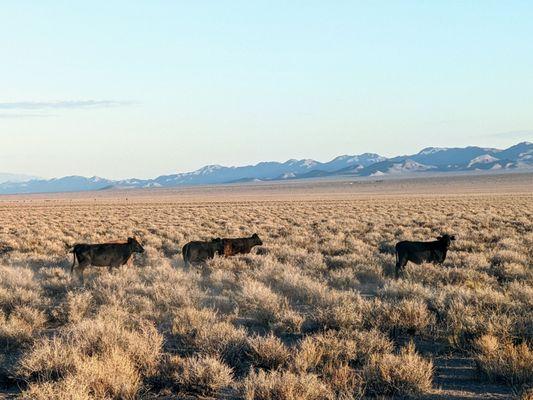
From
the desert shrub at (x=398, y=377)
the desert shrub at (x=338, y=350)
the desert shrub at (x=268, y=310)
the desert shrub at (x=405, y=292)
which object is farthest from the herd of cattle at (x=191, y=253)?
the desert shrub at (x=398, y=377)

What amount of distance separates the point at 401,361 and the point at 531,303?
382 centimetres

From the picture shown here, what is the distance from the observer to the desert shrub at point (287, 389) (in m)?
4.69

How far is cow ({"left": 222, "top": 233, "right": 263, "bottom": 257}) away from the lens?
48.3ft

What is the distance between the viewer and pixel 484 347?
5.95m

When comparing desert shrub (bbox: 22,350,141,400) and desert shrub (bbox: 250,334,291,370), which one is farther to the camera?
desert shrub (bbox: 250,334,291,370)

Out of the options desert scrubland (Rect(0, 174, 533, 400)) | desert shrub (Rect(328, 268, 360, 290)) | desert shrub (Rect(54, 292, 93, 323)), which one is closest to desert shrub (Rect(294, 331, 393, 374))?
desert scrubland (Rect(0, 174, 533, 400))

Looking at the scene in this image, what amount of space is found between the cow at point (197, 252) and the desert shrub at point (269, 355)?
7729 mm

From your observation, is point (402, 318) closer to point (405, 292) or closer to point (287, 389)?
point (405, 292)

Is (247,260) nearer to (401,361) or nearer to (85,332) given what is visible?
(85,332)

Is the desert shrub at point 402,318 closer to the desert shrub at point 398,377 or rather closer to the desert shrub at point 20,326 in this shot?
the desert shrub at point 398,377

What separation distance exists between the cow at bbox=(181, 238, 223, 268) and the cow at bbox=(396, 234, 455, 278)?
4.76 m

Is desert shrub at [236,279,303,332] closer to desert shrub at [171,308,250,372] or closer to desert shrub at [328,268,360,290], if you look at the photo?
desert shrub at [171,308,250,372]

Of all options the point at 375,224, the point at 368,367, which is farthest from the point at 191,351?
the point at 375,224

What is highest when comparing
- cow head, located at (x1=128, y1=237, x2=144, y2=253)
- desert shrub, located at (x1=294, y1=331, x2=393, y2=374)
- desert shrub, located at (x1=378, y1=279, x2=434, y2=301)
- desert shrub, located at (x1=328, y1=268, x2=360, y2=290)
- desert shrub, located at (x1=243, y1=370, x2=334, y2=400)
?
cow head, located at (x1=128, y1=237, x2=144, y2=253)
